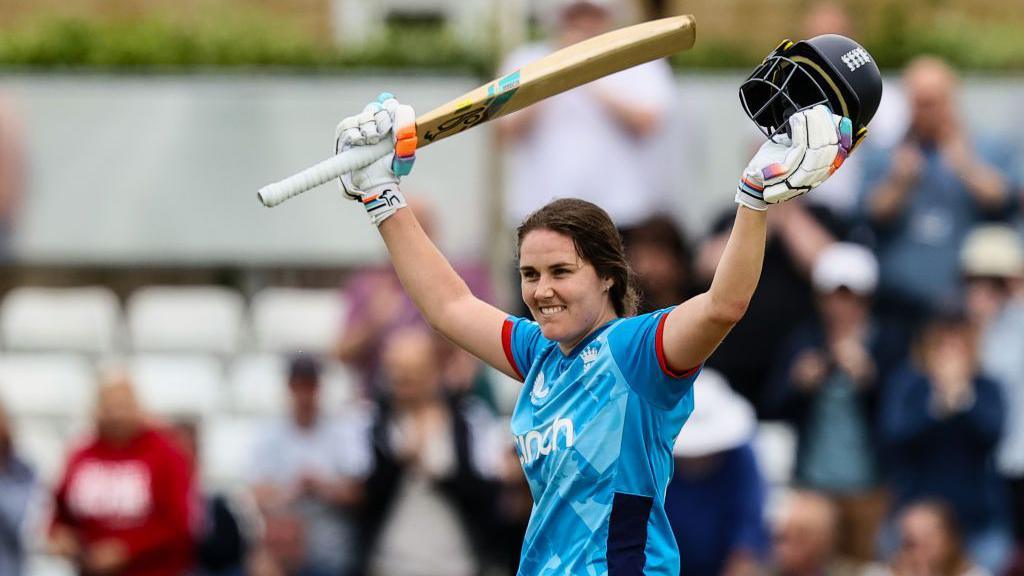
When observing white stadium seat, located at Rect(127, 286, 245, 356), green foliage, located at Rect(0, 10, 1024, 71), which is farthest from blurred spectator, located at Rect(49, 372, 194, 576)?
green foliage, located at Rect(0, 10, 1024, 71)

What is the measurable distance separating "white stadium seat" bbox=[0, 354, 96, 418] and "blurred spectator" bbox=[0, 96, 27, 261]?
3.30 feet

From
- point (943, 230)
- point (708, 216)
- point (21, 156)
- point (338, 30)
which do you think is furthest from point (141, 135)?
point (943, 230)

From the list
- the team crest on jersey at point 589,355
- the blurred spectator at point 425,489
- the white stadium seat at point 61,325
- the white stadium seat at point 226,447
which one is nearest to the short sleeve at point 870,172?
the blurred spectator at point 425,489

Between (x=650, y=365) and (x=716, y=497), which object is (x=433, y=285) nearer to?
(x=650, y=365)

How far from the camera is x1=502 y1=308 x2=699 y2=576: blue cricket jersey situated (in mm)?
3922

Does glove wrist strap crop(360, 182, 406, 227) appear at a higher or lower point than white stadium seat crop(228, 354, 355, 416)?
higher

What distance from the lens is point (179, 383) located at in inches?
396

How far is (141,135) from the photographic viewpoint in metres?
10.7

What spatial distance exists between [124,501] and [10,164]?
3070mm

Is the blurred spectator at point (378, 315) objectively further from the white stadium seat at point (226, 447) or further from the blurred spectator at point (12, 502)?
the blurred spectator at point (12, 502)

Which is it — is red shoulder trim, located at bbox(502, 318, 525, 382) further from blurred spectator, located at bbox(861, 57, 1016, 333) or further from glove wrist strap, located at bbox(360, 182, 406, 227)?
blurred spectator, located at bbox(861, 57, 1016, 333)

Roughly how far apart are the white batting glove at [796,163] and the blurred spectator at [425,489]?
4.44 metres

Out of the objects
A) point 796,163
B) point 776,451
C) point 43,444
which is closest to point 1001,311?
point 776,451

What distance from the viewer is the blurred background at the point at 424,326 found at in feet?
26.5
